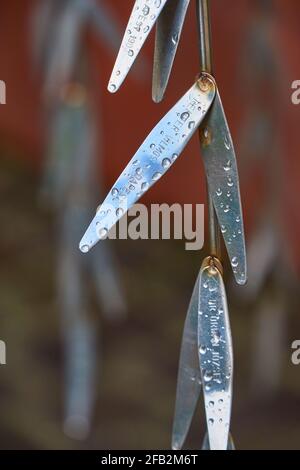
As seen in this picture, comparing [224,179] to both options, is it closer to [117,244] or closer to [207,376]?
[207,376]

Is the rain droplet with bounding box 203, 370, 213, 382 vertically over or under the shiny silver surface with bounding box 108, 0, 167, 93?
under

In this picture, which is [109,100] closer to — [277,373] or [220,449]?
[277,373]

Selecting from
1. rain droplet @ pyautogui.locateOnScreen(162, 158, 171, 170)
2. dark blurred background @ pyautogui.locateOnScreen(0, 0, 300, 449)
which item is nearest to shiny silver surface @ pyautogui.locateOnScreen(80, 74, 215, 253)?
rain droplet @ pyautogui.locateOnScreen(162, 158, 171, 170)

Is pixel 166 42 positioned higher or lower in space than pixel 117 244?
lower

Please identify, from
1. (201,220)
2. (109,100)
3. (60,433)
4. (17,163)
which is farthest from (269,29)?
(17,163)

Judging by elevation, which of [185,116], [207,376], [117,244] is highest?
[117,244]

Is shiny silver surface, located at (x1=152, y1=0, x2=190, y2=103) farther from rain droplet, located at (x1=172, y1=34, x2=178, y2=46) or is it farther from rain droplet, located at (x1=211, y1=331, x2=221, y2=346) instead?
rain droplet, located at (x1=211, y1=331, x2=221, y2=346)

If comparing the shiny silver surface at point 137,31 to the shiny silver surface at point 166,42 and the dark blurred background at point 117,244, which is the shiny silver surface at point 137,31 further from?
the dark blurred background at point 117,244

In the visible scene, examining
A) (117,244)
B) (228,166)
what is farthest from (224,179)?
(117,244)
